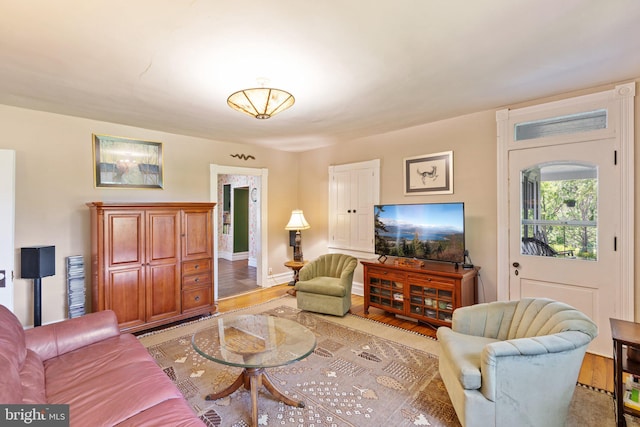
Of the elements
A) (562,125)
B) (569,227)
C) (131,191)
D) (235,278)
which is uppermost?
(562,125)

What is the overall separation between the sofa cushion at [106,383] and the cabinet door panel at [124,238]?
56.8 inches

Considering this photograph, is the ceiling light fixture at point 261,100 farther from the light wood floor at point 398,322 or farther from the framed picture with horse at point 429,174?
the light wood floor at point 398,322

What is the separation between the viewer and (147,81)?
263 cm

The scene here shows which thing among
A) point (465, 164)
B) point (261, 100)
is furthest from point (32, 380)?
point (465, 164)

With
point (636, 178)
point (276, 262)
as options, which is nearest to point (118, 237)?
point (276, 262)

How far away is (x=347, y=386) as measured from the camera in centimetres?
241

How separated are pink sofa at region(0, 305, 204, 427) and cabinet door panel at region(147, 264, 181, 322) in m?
1.28

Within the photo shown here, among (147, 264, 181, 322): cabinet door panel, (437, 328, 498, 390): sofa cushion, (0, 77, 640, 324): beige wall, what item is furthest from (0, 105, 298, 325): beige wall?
(437, 328, 498, 390): sofa cushion

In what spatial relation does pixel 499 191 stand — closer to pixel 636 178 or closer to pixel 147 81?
pixel 636 178

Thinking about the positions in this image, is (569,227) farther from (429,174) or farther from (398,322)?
(398,322)

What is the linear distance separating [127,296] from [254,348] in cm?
215

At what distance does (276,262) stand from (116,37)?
14.2 ft

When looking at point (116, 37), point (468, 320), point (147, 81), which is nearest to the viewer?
point (116, 37)

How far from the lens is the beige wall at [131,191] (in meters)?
3.32
